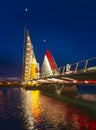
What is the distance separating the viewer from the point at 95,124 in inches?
1312

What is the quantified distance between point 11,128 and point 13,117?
7902mm

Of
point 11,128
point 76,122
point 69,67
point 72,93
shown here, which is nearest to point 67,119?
point 76,122

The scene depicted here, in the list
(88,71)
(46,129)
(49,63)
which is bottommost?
(46,129)

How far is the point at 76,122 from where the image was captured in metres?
34.6

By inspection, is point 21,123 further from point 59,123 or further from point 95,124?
point 95,124

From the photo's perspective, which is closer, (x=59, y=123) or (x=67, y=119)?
(x=59, y=123)

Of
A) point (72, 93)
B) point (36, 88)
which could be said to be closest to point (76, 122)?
point (72, 93)

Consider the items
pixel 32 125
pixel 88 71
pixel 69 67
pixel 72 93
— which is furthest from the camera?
pixel 72 93

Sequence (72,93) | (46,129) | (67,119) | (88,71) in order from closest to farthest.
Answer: (46,129) < (67,119) < (88,71) < (72,93)

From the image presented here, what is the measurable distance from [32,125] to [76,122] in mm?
4864

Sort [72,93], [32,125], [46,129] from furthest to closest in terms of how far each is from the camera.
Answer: [72,93] → [32,125] → [46,129]

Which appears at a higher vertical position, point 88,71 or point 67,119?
point 88,71

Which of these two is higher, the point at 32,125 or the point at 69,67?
the point at 69,67

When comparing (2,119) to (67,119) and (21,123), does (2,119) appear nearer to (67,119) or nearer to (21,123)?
(21,123)
